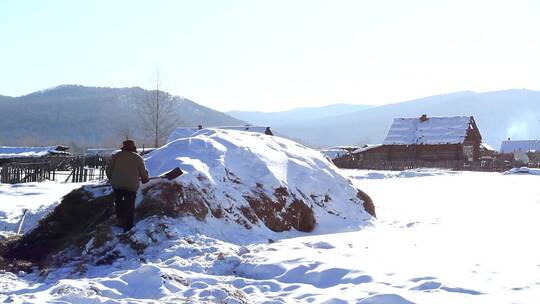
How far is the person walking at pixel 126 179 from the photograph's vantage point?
30.4 feet

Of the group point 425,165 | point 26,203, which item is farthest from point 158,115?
point 26,203

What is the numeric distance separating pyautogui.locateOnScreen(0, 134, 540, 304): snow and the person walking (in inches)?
12.7

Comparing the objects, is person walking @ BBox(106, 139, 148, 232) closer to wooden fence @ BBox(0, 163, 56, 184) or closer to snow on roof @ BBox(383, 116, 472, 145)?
wooden fence @ BBox(0, 163, 56, 184)

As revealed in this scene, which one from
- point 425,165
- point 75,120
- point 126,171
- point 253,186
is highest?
point 75,120

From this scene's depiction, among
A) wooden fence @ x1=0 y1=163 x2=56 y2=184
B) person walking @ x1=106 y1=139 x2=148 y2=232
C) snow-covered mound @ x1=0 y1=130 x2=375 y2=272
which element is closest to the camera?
snow-covered mound @ x1=0 y1=130 x2=375 y2=272

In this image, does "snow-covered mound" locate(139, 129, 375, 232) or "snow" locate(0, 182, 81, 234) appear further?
"snow" locate(0, 182, 81, 234)

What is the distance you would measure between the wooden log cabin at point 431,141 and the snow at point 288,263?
43347 millimetres

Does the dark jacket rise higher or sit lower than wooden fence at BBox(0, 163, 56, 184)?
higher

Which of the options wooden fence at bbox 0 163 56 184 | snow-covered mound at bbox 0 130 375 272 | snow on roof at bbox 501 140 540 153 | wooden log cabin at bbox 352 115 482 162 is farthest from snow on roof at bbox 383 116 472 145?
snow-covered mound at bbox 0 130 375 272

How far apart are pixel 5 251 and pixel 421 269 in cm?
700

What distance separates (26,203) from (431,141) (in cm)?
4611

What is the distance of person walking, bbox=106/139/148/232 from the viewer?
926 centimetres

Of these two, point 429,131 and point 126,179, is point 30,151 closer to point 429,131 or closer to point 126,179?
point 429,131

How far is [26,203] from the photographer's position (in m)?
15.5
